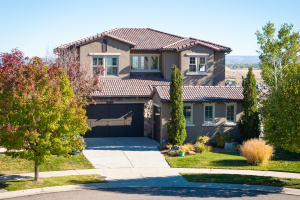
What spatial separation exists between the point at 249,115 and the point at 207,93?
11.0 ft

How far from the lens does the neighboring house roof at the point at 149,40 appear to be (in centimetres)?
3162

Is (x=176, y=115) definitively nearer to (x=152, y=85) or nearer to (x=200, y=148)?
(x=200, y=148)

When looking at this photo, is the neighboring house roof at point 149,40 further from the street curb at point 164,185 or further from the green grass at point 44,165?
the street curb at point 164,185

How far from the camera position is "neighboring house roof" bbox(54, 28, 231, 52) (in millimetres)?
31622

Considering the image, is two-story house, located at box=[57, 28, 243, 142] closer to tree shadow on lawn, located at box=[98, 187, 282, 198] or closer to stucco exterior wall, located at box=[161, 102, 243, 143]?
stucco exterior wall, located at box=[161, 102, 243, 143]

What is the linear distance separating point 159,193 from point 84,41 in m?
18.1

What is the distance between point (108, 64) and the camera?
32.1m

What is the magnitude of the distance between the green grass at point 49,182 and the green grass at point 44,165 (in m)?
1.84

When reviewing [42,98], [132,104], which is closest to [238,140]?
[132,104]

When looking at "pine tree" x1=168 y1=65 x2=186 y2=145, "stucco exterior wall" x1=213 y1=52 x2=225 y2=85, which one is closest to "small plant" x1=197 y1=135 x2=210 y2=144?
"pine tree" x1=168 y1=65 x2=186 y2=145

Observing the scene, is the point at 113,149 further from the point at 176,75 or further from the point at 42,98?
the point at 42,98

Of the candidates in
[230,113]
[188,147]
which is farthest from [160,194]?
[230,113]

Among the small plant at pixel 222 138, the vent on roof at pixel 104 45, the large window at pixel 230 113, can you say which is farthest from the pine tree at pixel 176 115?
the vent on roof at pixel 104 45

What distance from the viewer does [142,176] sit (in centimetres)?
1897
